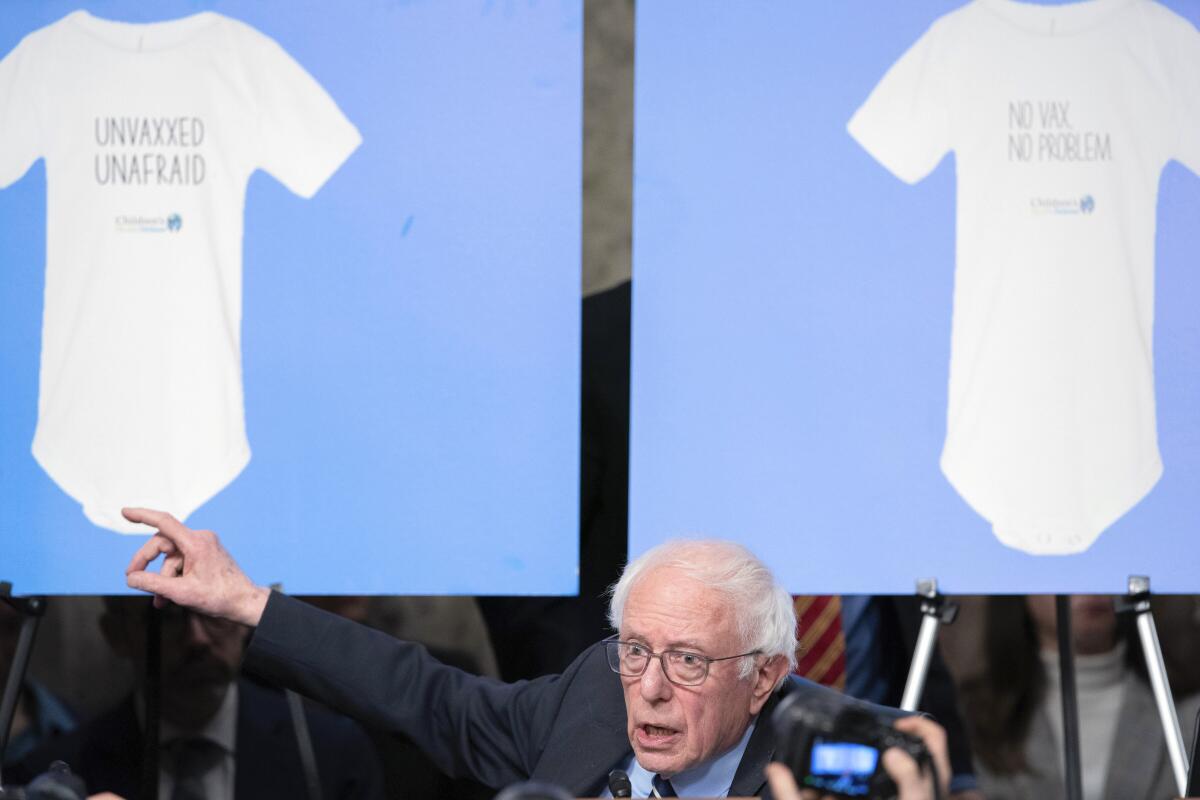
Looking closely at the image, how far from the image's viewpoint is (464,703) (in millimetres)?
2361

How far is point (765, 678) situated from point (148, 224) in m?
1.73

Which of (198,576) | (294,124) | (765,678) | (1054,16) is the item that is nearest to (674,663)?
(765,678)

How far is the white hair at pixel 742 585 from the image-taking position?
86.4 inches

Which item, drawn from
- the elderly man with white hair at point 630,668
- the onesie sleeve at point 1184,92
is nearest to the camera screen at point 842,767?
the elderly man with white hair at point 630,668

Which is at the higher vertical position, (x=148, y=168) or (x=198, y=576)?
(x=148, y=168)

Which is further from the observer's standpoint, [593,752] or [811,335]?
[811,335]

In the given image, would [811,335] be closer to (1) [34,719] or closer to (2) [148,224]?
(2) [148,224]

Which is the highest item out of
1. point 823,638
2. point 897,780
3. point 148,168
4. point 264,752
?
point 148,168

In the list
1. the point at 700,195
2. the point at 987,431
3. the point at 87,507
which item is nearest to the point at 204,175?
the point at 87,507

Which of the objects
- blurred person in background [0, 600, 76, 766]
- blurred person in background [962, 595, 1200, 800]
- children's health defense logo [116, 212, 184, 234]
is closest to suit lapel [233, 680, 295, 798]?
blurred person in background [0, 600, 76, 766]

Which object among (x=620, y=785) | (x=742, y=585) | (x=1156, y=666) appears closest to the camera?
(x=620, y=785)

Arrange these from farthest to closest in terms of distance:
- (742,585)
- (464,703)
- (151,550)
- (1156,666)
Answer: (1156,666) → (464,703) → (742,585) → (151,550)

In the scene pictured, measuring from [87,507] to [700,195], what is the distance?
4.92 ft

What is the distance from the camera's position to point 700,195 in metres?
2.97
